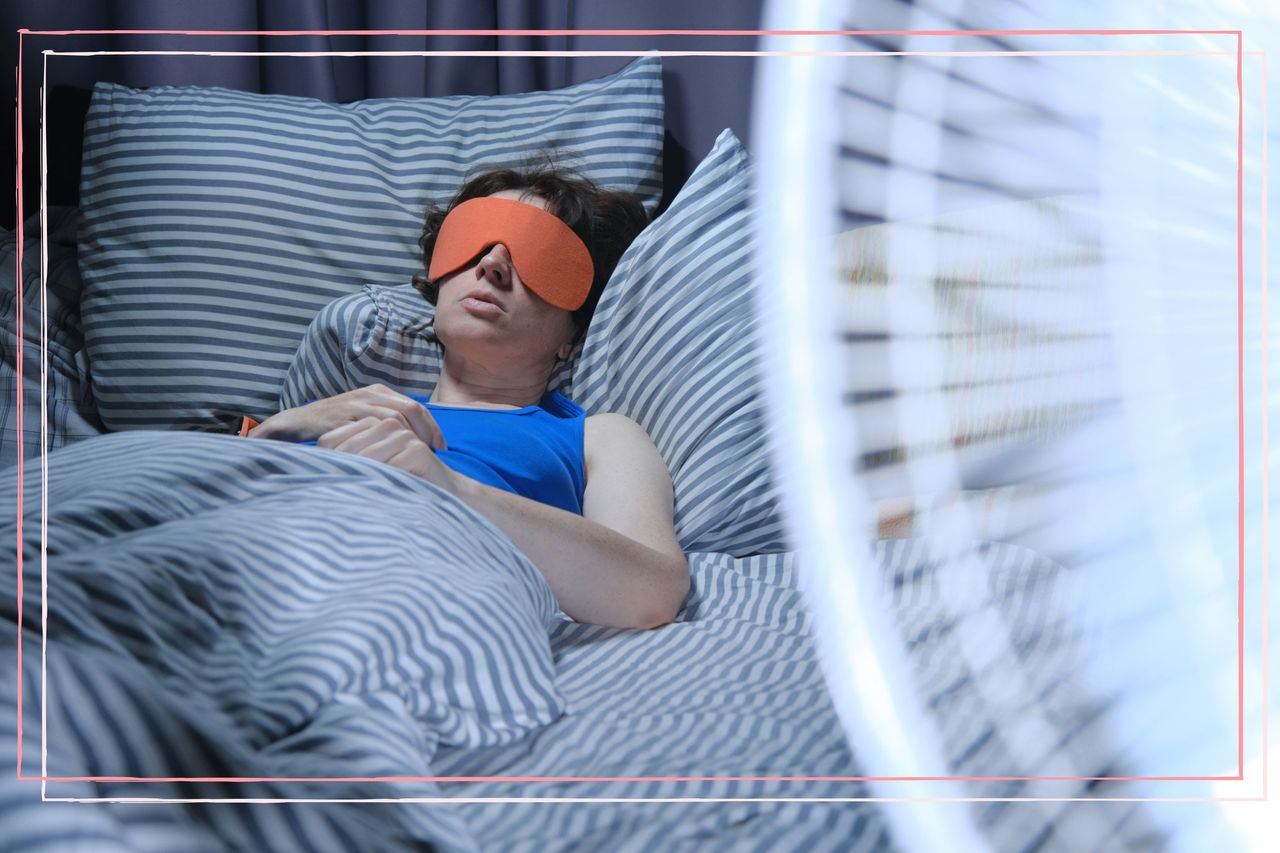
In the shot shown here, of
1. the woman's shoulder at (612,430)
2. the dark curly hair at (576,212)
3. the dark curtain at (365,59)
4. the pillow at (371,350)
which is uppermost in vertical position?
the dark curtain at (365,59)

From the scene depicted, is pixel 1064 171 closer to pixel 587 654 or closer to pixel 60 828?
pixel 587 654

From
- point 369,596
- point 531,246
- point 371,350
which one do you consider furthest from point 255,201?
point 369,596

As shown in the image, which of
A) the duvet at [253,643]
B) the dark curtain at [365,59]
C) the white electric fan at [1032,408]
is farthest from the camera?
the dark curtain at [365,59]

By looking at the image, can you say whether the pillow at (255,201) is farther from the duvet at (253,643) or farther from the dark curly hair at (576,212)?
the duvet at (253,643)

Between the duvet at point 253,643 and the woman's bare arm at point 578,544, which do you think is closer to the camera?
the duvet at point 253,643

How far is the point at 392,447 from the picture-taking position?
787 millimetres

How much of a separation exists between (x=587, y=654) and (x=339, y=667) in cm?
22

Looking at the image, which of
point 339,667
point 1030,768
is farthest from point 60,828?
point 1030,768

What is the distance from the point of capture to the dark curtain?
3.45 ft

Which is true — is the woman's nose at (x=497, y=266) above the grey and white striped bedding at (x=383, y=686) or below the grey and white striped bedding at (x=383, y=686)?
above

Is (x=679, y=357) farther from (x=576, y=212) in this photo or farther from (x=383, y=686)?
(x=383, y=686)

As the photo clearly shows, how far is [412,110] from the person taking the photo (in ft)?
3.72

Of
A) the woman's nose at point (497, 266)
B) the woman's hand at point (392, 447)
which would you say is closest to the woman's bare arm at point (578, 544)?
the woman's hand at point (392, 447)

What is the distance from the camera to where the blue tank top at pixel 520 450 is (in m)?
0.92
